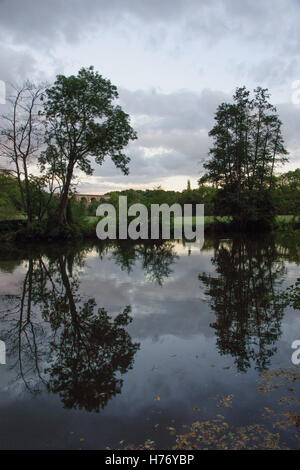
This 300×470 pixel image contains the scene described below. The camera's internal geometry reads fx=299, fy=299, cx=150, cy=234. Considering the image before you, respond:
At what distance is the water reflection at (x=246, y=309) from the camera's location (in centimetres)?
502

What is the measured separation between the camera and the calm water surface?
3363 mm

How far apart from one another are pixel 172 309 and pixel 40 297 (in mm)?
3816

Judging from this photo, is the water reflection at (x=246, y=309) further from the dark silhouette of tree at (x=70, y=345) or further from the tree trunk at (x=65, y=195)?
the tree trunk at (x=65, y=195)

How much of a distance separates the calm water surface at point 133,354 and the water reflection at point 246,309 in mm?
29

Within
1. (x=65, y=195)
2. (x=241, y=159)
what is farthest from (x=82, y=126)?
(x=241, y=159)

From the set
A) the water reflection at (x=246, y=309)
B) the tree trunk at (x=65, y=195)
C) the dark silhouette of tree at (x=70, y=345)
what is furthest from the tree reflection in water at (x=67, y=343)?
the tree trunk at (x=65, y=195)

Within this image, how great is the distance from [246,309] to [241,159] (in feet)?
88.8

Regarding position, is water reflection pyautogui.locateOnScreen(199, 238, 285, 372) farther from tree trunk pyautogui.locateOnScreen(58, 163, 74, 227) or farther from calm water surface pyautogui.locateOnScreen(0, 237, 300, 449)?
tree trunk pyautogui.locateOnScreen(58, 163, 74, 227)

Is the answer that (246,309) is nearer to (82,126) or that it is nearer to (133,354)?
(133,354)

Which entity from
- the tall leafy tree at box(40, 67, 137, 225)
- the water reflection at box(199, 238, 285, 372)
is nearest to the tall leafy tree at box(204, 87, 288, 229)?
the tall leafy tree at box(40, 67, 137, 225)

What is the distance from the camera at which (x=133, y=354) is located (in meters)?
5.03
